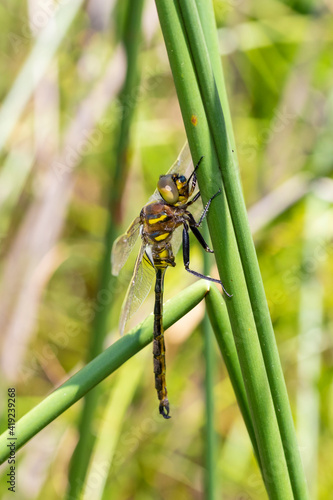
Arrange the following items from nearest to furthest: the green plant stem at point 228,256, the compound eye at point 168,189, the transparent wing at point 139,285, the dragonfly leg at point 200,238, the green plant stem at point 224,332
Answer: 1. the green plant stem at point 228,256
2. the green plant stem at point 224,332
3. the dragonfly leg at point 200,238
4. the compound eye at point 168,189
5. the transparent wing at point 139,285

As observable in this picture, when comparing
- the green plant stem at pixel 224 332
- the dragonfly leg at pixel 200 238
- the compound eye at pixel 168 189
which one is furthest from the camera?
the compound eye at pixel 168 189

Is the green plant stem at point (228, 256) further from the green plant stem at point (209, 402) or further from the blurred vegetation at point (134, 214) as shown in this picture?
the blurred vegetation at point (134, 214)

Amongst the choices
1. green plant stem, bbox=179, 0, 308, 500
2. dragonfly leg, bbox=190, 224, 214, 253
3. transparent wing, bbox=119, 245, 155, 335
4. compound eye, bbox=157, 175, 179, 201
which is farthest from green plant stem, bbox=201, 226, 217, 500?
green plant stem, bbox=179, 0, 308, 500

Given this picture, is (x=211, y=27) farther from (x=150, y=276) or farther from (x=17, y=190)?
(x=17, y=190)

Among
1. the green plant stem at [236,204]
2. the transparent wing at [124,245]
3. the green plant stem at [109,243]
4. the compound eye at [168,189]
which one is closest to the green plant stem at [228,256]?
the green plant stem at [236,204]

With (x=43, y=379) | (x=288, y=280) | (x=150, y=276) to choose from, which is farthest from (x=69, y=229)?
(x=150, y=276)

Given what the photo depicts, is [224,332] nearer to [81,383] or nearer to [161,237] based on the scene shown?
[81,383]
